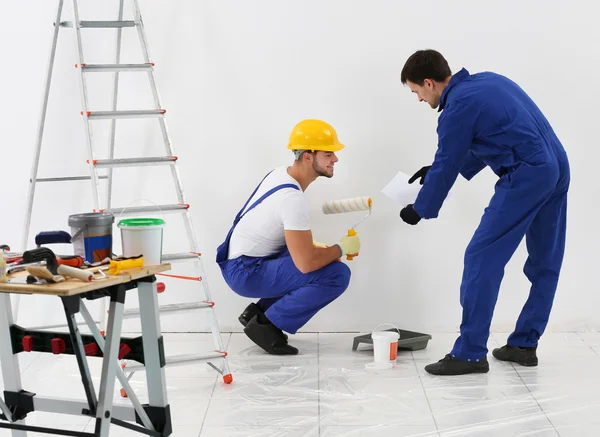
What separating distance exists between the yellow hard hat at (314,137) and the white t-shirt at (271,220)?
0.50ft

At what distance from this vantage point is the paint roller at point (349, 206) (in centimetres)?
399

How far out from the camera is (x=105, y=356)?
2391 mm

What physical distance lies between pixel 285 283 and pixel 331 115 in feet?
3.11

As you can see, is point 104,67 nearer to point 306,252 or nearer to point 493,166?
point 306,252

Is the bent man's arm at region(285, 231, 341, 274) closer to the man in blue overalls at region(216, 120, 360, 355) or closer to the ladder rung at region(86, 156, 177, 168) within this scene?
the man in blue overalls at region(216, 120, 360, 355)

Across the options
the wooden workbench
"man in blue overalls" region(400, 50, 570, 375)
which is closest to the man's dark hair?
"man in blue overalls" region(400, 50, 570, 375)

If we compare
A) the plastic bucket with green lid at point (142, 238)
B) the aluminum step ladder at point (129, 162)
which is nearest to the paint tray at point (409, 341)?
the aluminum step ladder at point (129, 162)

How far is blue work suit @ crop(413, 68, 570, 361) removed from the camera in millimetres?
3412

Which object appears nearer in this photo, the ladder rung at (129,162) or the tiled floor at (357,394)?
the tiled floor at (357,394)

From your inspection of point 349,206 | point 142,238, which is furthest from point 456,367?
point 142,238

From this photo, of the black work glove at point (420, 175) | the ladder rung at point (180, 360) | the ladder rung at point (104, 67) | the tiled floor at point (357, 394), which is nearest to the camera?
the tiled floor at point (357, 394)

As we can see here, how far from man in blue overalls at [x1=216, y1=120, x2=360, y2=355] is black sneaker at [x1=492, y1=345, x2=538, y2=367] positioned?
811 mm

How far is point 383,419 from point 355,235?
1153 millimetres

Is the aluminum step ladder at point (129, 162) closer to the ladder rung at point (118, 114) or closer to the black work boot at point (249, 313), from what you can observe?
the ladder rung at point (118, 114)
